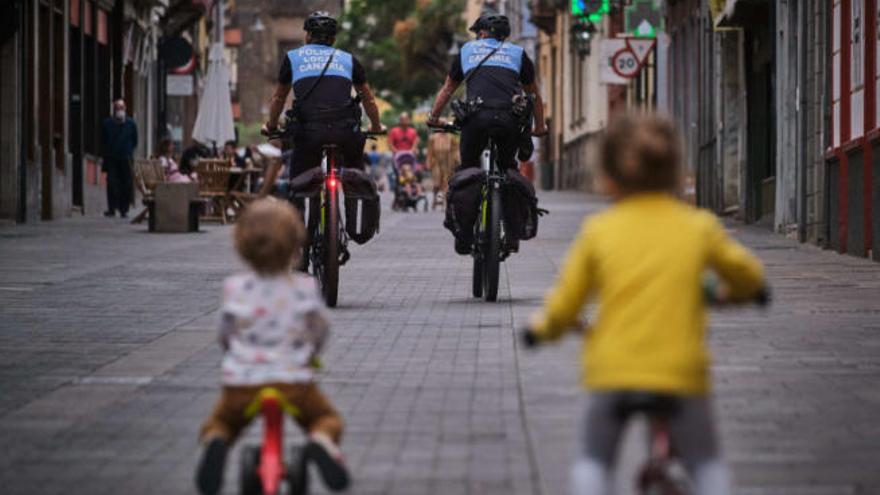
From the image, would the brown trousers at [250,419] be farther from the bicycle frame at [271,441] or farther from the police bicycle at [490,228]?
the police bicycle at [490,228]

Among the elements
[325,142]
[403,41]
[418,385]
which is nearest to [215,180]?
[325,142]

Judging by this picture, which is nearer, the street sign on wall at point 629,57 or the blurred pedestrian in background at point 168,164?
the blurred pedestrian in background at point 168,164

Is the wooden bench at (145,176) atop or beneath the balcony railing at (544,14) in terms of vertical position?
beneath

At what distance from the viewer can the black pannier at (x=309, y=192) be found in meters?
14.2

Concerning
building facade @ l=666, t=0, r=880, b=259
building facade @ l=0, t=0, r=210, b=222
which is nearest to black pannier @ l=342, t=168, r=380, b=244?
building facade @ l=666, t=0, r=880, b=259

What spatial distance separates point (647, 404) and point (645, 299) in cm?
25

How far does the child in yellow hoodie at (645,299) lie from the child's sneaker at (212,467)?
1.04m

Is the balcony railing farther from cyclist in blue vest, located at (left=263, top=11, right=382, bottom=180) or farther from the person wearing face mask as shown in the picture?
cyclist in blue vest, located at (left=263, top=11, right=382, bottom=180)

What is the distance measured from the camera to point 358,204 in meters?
14.4

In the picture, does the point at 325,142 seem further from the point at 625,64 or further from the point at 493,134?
the point at 625,64

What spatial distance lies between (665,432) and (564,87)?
6061 cm

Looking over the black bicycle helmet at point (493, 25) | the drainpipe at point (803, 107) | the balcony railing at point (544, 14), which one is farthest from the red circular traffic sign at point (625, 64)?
the balcony railing at point (544, 14)

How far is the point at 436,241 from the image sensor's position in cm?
2472

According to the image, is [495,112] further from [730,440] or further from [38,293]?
[730,440]
